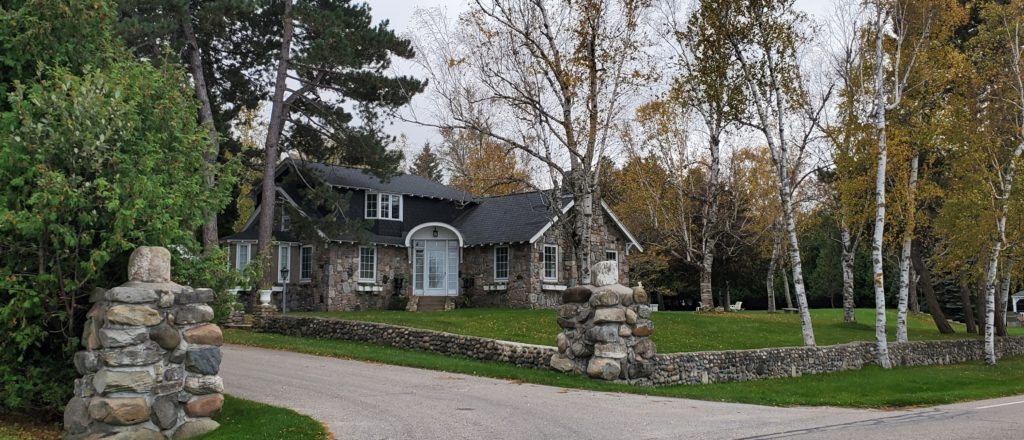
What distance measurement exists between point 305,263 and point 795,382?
20.9m

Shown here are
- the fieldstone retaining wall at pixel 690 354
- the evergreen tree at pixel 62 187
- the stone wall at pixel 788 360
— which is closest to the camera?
the evergreen tree at pixel 62 187

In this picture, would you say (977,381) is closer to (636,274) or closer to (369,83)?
(369,83)

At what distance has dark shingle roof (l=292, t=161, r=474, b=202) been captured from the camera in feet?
109

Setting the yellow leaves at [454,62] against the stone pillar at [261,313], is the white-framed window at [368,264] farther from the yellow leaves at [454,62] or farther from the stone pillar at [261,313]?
the yellow leaves at [454,62]

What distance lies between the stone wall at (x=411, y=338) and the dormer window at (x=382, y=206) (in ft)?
30.3

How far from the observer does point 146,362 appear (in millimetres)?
9367

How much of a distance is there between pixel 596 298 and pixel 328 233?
52.0ft

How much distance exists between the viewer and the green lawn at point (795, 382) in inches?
611

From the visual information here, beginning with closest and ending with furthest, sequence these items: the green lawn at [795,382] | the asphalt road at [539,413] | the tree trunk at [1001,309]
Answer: the asphalt road at [539,413], the green lawn at [795,382], the tree trunk at [1001,309]

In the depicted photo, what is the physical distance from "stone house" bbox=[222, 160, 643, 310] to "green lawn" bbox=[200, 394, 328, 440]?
19290mm

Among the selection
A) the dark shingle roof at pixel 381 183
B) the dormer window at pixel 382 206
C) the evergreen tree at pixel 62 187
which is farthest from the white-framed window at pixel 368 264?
the evergreen tree at pixel 62 187

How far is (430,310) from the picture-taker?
105 feet

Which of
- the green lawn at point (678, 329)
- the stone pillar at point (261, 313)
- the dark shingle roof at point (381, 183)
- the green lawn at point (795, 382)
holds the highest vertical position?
the dark shingle roof at point (381, 183)

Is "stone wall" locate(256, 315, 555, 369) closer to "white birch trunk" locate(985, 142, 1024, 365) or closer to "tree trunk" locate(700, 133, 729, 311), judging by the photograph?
"white birch trunk" locate(985, 142, 1024, 365)
